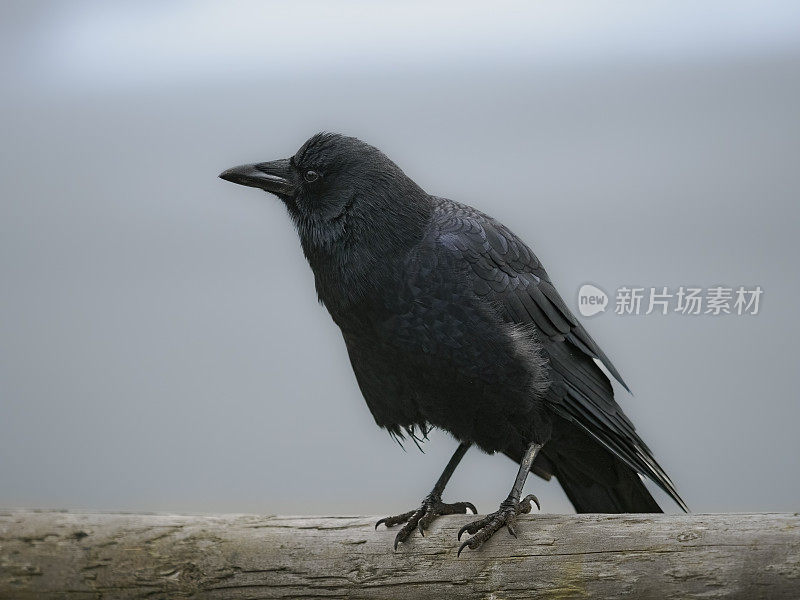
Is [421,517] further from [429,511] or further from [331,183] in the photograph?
[331,183]

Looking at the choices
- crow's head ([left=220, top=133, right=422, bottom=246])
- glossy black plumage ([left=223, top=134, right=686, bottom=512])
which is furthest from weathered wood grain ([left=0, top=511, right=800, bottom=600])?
crow's head ([left=220, top=133, right=422, bottom=246])

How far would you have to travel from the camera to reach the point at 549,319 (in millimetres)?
1954

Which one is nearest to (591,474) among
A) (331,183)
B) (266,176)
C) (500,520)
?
(500,520)

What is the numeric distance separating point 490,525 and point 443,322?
47 cm

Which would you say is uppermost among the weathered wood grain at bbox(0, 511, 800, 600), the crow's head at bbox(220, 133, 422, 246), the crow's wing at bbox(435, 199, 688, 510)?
the crow's head at bbox(220, 133, 422, 246)

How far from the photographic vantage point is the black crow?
1.81 metres

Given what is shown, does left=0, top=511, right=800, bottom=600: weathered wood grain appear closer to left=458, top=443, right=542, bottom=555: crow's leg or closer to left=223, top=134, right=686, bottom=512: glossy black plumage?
left=458, top=443, right=542, bottom=555: crow's leg

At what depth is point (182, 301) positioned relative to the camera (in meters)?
2.99

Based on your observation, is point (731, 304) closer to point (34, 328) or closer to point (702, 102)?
point (702, 102)

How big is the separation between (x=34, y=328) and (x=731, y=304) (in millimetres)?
2592

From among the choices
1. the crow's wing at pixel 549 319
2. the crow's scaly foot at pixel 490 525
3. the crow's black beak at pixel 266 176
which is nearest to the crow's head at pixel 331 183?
the crow's black beak at pixel 266 176

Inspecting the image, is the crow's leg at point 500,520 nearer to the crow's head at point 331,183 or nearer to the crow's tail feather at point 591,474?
the crow's tail feather at point 591,474

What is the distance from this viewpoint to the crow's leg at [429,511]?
184 cm

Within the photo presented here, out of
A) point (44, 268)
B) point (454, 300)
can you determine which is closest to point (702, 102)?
point (454, 300)
